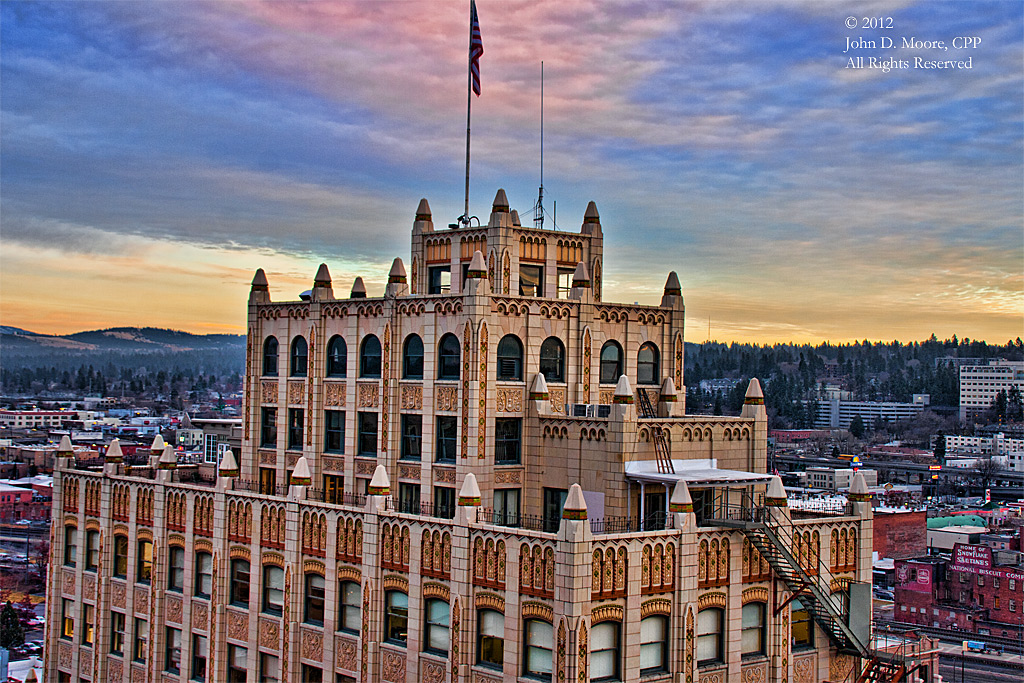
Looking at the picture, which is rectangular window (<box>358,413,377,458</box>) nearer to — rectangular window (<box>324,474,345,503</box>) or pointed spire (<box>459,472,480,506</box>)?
rectangular window (<box>324,474,345,503</box>)

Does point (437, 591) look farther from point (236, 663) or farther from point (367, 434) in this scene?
point (236, 663)

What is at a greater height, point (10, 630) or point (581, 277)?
point (581, 277)

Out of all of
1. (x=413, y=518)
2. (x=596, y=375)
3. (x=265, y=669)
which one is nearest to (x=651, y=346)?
(x=596, y=375)

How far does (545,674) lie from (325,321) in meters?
22.5

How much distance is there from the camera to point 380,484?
1866 inches

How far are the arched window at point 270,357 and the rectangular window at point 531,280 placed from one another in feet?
46.9

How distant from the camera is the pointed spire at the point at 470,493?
43750mm

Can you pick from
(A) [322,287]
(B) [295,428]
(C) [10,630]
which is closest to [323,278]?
(A) [322,287]

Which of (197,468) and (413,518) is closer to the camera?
(413,518)

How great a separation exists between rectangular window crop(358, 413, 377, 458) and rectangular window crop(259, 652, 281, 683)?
10270 millimetres

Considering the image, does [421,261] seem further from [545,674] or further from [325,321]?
[545,674]

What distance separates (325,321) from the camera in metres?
55.6

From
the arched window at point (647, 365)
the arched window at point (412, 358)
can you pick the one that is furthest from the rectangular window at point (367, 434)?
the arched window at point (647, 365)

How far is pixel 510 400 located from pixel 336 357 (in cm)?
1056
